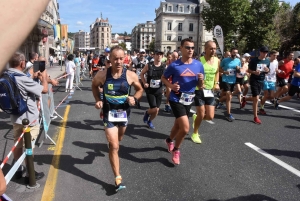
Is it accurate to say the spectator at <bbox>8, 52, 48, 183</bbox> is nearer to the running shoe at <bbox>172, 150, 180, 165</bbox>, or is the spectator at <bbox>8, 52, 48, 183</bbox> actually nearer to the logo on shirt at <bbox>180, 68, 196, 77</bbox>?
the running shoe at <bbox>172, 150, 180, 165</bbox>

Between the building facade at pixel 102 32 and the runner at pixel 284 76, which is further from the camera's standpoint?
the building facade at pixel 102 32

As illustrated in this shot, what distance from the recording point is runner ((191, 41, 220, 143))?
17.1ft

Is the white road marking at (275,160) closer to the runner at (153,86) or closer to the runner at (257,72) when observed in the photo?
the runner at (257,72)

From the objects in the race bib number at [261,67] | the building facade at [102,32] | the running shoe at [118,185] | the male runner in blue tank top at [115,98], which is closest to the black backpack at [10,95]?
the male runner in blue tank top at [115,98]

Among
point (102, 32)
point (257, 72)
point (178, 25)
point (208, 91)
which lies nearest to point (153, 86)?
point (208, 91)

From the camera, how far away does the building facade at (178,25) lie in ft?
288

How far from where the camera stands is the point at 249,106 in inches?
376

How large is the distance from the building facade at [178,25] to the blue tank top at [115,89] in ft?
280

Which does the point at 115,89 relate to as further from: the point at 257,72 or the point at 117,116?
the point at 257,72

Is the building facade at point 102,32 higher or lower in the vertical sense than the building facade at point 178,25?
higher

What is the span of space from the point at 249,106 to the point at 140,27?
155 m

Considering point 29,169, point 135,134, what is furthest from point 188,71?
point 29,169

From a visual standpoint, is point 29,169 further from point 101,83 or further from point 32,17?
point 32,17

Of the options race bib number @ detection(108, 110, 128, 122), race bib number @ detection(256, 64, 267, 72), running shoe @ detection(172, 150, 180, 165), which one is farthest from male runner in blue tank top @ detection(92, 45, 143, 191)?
race bib number @ detection(256, 64, 267, 72)
